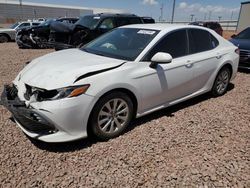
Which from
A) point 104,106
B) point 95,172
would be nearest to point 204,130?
point 104,106

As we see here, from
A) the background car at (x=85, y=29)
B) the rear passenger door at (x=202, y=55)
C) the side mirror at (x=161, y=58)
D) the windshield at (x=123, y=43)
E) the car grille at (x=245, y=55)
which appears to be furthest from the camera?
the background car at (x=85, y=29)

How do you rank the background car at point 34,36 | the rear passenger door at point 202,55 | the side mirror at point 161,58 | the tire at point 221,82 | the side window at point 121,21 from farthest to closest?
the background car at point 34,36
the side window at point 121,21
the tire at point 221,82
the rear passenger door at point 202,55
the side mirror at point 161,58

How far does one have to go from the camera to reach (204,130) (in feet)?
11.9

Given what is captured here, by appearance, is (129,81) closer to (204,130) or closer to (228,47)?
(204,130)

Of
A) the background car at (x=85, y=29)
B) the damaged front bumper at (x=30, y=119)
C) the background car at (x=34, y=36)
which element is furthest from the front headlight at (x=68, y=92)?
the background car at (x=34, y=36)

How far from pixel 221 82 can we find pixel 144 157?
9.70 ft

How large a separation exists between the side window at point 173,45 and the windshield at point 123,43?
16 centimetres

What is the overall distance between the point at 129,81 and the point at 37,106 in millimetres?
1213

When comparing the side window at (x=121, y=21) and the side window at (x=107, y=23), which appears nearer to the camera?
the side window at (x=107, y=23)

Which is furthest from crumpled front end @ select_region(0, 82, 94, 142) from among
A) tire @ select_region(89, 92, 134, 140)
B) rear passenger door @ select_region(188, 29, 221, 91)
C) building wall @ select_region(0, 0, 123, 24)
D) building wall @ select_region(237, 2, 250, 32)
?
building wall @ select_region(0, 0, 123, 24)

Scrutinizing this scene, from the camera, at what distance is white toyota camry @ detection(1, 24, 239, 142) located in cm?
277

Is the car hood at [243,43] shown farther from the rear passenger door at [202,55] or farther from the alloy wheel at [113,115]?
the alloy wheel at [113,115]

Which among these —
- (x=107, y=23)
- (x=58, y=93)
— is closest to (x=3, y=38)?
(x=107, y=23)

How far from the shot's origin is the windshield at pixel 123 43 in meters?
3.56
